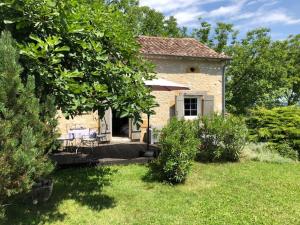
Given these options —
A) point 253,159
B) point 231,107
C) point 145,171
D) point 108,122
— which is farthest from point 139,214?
point 231,107

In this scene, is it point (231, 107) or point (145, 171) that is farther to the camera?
point (231, 107)

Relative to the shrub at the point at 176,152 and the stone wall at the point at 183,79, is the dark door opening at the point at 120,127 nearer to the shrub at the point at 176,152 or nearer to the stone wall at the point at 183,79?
the stone wall at the point at 183,79

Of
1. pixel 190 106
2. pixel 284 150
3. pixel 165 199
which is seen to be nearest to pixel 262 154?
pixel 284 150

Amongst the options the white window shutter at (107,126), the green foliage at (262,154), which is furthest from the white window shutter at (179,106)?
the green foliage at (262,154)

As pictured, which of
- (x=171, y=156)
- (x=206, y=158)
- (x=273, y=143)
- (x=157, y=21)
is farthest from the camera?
(x=157, y=21)

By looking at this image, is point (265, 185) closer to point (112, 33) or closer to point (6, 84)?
point (112, 33)

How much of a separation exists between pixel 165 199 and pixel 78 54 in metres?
3.45

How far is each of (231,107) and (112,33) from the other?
1643 cm

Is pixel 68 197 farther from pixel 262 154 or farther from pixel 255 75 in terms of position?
pixel 255 75

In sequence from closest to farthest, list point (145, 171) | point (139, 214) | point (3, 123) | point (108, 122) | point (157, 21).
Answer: point (3, 123)
point (139, 214)
point (145, 171)
point (108, 122)
point (157, 21)

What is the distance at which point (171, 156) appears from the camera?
7.27 m

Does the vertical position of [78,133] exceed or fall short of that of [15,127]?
it falls short

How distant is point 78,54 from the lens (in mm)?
5430

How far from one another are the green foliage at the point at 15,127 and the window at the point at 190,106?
10527 mm
